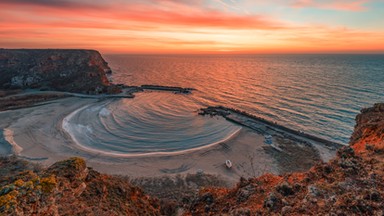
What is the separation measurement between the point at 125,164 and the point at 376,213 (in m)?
27.4

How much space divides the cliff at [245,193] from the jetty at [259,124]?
24.3 meters

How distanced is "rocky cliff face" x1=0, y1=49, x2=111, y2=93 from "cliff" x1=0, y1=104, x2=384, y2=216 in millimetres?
62372

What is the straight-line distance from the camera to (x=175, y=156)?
31266 mm

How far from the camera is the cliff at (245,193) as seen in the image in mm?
8016

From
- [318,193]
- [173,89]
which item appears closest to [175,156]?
[318,193]

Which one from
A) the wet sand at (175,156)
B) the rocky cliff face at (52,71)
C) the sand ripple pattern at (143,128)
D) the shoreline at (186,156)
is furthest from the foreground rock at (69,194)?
the rocky cliff face at (52,71)

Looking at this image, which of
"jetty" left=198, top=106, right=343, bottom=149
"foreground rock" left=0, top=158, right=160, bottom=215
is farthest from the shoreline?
"foreground rock" left=0, top=158, right=160, bottom=215

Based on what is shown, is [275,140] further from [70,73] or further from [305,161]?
[70,73]

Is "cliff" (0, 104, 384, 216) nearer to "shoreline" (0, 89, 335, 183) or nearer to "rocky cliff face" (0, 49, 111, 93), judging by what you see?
"shoreline" (0, 89, 335, 183)

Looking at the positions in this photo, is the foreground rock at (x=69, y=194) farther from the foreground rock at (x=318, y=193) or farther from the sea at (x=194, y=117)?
the sea at (x=194, y=117)

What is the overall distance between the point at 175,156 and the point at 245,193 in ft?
70.3

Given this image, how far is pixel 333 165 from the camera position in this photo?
10.5m

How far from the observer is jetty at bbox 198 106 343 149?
36938 millimetres

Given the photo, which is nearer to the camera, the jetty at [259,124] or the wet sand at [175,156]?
the wet sand at [175,156]
